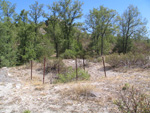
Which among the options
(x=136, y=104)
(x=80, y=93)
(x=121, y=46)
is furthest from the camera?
(x=121, y=46)

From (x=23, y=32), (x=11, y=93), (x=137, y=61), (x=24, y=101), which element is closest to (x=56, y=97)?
(x=24, y=101)

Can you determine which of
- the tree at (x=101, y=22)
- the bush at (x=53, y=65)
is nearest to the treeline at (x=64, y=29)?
the tree at (x=101, y=22)

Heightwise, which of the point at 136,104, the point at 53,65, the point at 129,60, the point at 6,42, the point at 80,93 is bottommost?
the point at 80,93

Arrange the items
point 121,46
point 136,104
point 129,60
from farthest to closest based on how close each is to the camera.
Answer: point 121,46
point 129,60
point 136,104

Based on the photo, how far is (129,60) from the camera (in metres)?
13.4

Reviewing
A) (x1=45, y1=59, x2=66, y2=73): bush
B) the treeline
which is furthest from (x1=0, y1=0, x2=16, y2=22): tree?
(x1=45, y1=59, x2=66, y2=73): bush

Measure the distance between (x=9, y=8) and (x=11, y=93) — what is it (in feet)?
76.4

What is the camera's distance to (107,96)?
475cm

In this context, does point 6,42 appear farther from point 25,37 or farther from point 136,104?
point 136,104

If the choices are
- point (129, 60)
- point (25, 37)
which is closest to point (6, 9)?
point (25, 37)

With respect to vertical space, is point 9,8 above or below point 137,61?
above

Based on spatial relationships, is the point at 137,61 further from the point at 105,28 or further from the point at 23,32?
the point at 23,32

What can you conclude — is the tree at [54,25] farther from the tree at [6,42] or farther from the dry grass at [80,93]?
the dry grass at [80,93]

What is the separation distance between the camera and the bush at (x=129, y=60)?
41.1 feet
